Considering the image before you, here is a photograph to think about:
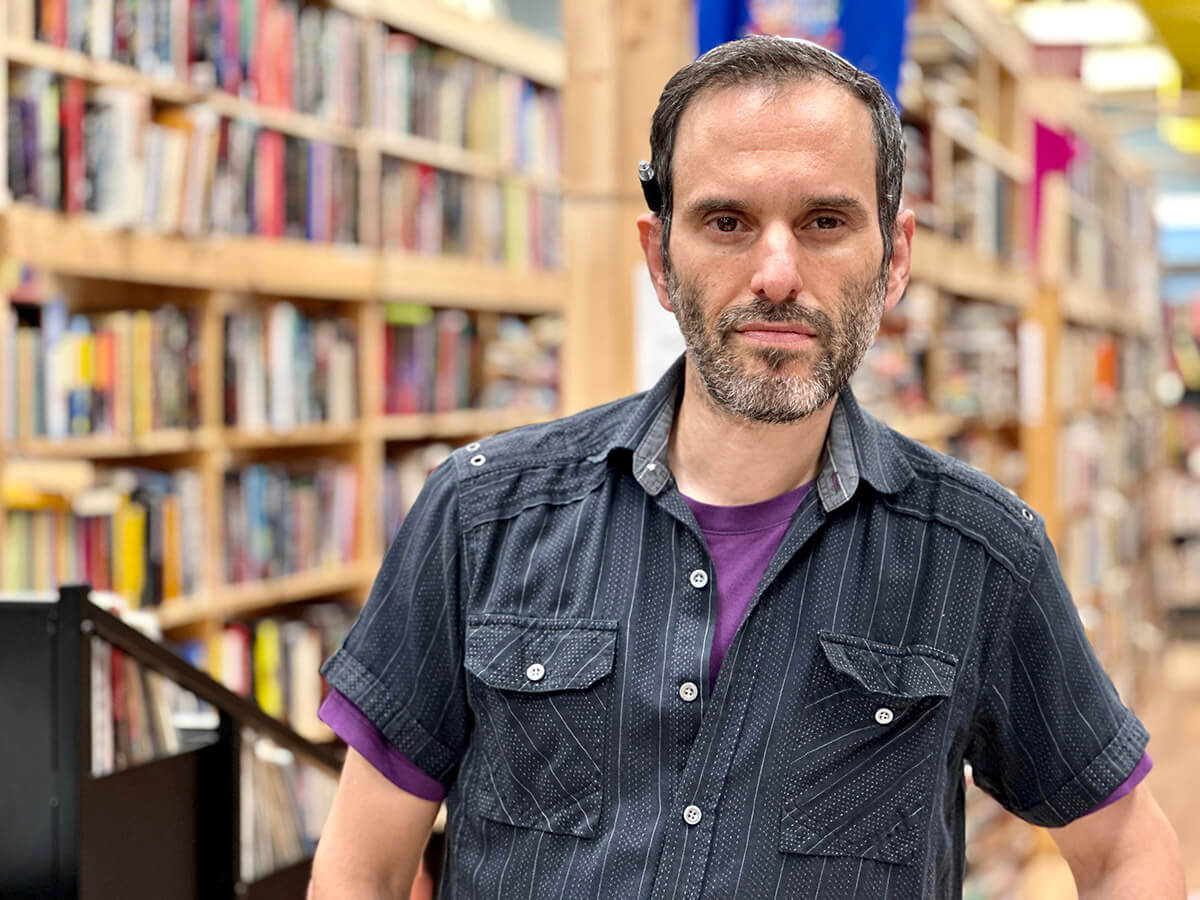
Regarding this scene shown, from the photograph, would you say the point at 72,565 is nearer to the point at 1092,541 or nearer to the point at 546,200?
the point at 546,200

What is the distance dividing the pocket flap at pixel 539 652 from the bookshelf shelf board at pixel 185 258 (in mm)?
2006

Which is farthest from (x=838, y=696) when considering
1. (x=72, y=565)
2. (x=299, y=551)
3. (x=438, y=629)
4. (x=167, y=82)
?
(x=299, y=551)

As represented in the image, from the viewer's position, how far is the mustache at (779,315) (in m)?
1.23

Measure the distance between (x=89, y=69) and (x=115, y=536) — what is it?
3.52 feet

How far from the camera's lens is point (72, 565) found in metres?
3.27

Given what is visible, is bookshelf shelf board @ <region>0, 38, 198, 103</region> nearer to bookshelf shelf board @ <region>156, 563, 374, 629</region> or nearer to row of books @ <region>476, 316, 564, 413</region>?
bookshelf shelf board @ <region>156, 563, 374, 629</region>

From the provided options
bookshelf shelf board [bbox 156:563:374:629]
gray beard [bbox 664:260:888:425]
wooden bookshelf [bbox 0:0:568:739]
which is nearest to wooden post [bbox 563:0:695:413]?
gray beard [bbox 664:260:888:425]

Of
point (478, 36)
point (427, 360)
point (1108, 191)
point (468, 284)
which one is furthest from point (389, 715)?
point (1108, 191)

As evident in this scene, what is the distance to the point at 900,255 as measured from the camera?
53.2 inches

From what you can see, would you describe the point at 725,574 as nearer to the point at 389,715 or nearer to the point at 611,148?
the point at 389,715

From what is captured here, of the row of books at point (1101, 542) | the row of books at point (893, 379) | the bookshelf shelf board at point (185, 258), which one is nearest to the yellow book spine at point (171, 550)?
the bookshelf shelf board at point (185, 258)

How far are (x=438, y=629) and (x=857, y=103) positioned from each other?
2.01ft

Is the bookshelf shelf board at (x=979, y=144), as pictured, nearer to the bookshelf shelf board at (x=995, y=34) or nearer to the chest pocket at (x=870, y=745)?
the bookshelf shelf board at (x=995, y=34)

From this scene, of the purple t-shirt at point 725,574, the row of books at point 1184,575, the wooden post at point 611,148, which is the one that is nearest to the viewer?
the purple t-shirt at point 725,574
